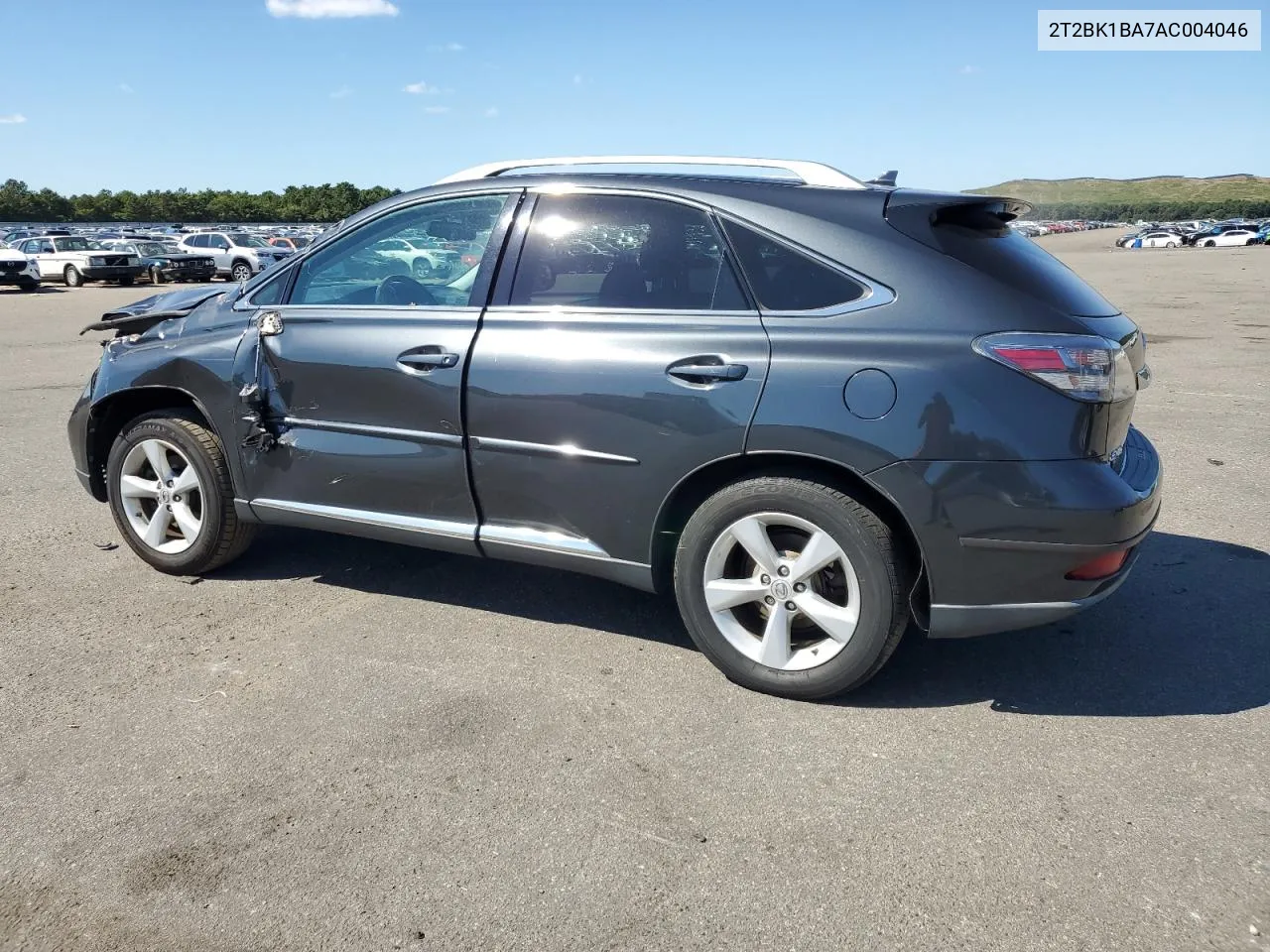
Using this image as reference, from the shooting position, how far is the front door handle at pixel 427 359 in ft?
12.6

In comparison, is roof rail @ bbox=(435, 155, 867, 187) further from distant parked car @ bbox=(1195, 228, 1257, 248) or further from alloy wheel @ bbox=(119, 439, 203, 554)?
distant parked car @ bbox=(1195, 228, 1257, 248)

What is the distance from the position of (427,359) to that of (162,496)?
1682 millimetres

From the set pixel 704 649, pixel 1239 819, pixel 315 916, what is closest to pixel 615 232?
pixel 704 649

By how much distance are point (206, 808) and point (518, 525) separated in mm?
1464

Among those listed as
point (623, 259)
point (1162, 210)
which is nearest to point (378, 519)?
point (623, 259)

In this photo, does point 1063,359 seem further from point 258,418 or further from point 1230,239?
point 1230,239

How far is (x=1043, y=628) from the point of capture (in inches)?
163

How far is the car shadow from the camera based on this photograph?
3.56 m

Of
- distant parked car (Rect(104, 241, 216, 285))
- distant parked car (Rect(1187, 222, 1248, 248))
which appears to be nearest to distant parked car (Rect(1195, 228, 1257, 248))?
distant parked car (Rect(1187, 222, 1248, 248))

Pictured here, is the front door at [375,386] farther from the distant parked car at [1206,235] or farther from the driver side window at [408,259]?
the distant parked car at [1206,235]

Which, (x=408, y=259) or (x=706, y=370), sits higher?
(x=408, y=259)

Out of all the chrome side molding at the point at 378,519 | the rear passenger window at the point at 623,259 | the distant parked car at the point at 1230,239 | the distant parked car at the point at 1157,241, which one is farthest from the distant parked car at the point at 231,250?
the distant parked car at the point at 1230,239

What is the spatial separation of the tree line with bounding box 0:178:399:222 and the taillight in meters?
107

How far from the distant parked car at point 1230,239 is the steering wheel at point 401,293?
72480mm
